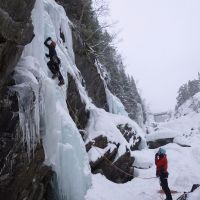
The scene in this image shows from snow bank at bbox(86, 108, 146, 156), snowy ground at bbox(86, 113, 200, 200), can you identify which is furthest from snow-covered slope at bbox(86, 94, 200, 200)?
snow bank at bbox(86, 108, 146, 156)

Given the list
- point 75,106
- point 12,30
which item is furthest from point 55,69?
point 12,30

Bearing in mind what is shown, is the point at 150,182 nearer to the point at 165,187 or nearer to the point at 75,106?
the point at 165,187

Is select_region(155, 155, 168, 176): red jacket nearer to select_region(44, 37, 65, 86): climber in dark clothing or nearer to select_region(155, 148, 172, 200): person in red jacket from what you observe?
select_region(155, 148, 172, 200): person in red jacket

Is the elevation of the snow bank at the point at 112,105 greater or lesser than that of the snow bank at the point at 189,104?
lesser

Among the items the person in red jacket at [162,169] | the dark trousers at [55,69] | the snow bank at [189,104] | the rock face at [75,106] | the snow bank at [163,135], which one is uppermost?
the snow bank at [189,104]

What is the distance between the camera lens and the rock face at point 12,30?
17.5ft

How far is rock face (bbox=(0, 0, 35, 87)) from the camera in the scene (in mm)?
5344

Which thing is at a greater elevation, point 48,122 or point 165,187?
point 48,122

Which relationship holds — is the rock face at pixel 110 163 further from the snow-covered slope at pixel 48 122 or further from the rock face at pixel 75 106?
the snow-covered slope at pixel 48 122

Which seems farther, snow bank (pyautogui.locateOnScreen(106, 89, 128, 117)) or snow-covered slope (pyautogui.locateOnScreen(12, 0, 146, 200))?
snow bank (pyautogui.locateOnScreen(106, 89, 128, 117))

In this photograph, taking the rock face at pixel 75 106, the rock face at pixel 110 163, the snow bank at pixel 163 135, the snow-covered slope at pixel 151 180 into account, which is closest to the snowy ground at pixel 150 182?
the snow-covered slope at pixel 151 180


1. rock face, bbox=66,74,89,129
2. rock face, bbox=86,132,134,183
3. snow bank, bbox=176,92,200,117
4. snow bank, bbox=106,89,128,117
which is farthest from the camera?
snow bank, bbox=176,92,200,117

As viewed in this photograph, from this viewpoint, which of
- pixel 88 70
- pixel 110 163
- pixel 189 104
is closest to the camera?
pixel 110 163

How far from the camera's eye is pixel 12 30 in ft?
18.3
